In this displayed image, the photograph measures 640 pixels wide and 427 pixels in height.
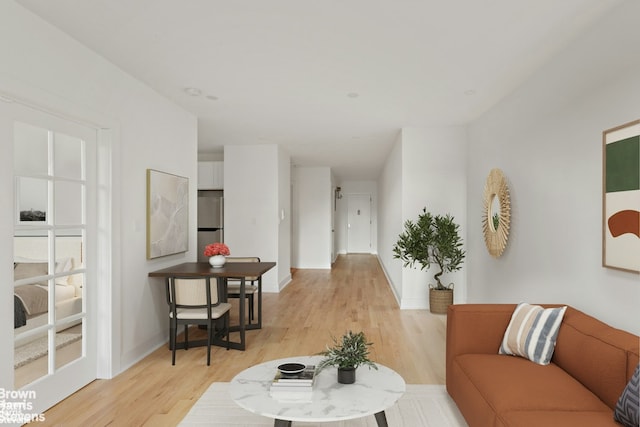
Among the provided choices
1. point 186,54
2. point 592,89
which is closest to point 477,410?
point 592,89

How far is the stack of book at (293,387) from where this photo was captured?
6.69 ft

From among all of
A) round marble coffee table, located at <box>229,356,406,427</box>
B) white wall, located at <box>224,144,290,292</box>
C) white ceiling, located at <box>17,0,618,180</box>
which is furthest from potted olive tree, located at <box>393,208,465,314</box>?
round marble coffee table, located at <box>229,356,406,427</box>

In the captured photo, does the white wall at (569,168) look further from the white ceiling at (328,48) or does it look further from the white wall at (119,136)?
the white wall at (119,136)

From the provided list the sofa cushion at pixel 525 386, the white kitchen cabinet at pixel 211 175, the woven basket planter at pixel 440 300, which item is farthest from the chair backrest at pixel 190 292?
the white kitchen cabinet at pixel 211 175

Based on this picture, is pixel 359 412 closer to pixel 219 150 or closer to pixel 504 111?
pixel 504 111

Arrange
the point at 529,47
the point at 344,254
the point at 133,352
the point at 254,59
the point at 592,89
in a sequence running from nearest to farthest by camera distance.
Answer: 1. the point at 592,89
2. the point at 529,47
3. the point at 254,59
4. the point at 133,352
5. the point at 344,254

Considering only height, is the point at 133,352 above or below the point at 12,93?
below

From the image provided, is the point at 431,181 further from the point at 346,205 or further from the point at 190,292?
the point at 346,205

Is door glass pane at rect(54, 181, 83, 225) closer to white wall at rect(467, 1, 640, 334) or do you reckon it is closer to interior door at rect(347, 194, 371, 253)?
white wall at rect(467, 1, 640, 334)

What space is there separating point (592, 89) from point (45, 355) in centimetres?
409

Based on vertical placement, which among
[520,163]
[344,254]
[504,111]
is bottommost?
[344,254]

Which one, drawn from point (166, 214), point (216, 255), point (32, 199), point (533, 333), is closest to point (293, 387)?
point (533, 333)

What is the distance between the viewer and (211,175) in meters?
7.61

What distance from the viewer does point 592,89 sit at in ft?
8.96
